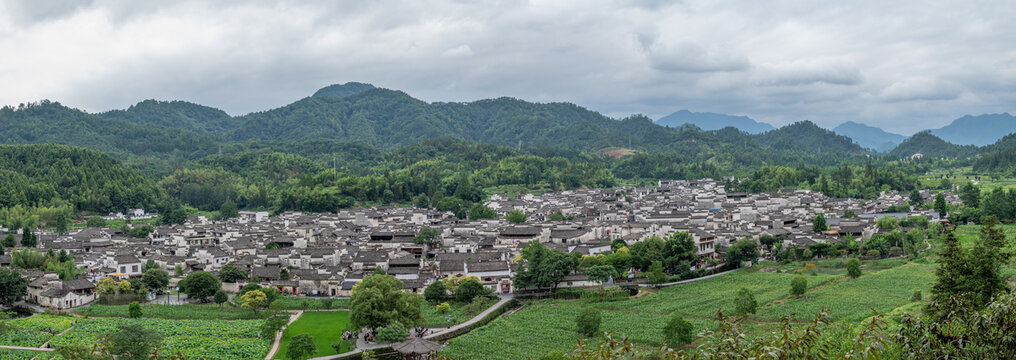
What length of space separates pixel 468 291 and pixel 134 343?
50.6 feet

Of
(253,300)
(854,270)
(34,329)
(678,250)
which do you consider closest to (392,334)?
(253,300)

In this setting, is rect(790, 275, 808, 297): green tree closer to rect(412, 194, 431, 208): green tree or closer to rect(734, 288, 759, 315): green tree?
rect(734, 288, 759, 315): green tree

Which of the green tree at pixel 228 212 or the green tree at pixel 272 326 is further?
the green tree at pixel 228 212

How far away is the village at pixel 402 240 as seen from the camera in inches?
1544

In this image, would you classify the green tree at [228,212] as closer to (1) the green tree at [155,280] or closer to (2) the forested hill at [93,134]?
(1) the green tree at [155,280]

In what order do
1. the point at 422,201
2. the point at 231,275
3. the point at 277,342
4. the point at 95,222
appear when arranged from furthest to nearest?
the point at 422,201 → the point at 95,222 → the point at 231,275 → the point at 277,342

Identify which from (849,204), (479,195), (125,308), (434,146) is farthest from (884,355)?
(434,146)

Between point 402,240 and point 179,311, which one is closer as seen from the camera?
point 179,311

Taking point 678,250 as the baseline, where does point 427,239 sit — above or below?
above

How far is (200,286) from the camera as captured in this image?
121 feet

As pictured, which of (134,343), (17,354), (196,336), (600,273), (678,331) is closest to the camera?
(134,343)

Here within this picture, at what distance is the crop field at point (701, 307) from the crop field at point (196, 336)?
25.5ft

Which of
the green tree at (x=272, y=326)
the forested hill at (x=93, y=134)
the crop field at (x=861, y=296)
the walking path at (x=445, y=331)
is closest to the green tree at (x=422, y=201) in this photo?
the walking path at (x=445, y=331)

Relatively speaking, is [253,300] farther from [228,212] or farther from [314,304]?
[228,212]
